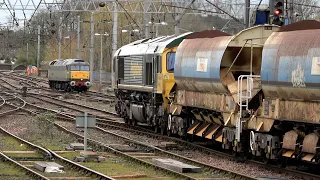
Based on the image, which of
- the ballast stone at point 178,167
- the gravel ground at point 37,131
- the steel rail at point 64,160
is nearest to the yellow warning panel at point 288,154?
the ballast stone at point 178,167

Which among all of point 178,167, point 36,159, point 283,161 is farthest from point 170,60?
point 178,167

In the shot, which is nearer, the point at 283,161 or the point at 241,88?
the point at 283,161

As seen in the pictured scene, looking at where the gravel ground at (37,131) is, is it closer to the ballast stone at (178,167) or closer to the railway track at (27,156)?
the railway track at (27,156)

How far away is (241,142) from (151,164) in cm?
298

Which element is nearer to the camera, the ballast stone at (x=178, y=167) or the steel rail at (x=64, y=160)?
the steel rail at (x=64, y=160)

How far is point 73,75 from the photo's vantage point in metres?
57.8

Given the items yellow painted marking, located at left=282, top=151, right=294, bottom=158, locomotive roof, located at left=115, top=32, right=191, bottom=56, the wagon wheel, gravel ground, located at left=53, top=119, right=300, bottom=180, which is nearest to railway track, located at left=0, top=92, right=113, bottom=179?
gravel ground, located at left=53, top=119, right=300, bottom=180

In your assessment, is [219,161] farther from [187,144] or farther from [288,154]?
[187,144]

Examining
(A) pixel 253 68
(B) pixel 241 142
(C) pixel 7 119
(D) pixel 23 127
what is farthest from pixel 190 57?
(C) pixel 7 119

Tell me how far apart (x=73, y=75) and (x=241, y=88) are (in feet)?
135

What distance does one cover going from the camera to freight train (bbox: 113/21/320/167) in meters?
15.3

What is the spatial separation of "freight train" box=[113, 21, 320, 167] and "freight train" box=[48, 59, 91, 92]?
30337mm

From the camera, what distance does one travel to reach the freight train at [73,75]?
57844 millimetres

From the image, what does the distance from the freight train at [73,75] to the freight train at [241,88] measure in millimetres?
30337
